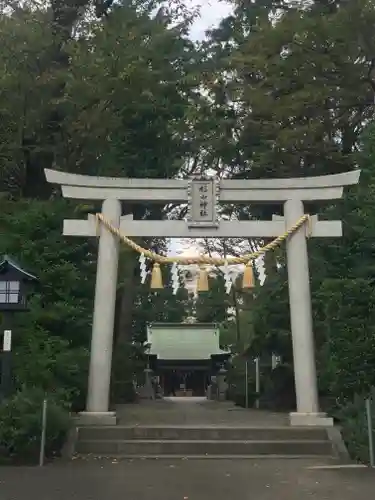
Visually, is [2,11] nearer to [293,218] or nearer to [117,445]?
[293,218]

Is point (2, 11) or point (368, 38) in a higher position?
point (2, 11)

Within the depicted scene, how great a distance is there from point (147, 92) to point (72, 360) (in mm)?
8031

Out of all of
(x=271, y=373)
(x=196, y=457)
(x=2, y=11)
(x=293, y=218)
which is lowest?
(x=196, y=457)

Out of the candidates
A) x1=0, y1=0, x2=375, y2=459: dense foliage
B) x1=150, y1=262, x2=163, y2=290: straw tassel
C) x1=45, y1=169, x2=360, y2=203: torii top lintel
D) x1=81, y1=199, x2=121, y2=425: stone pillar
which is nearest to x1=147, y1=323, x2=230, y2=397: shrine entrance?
x1=0, y1=0, x2=375, y2=459: dense foliage

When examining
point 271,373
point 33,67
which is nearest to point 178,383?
point 271,373

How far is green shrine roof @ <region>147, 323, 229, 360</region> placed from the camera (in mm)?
31953

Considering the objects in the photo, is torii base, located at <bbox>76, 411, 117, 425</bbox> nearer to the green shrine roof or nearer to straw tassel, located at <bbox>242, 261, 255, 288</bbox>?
straw tassel, located at <bbox>242, 261, 255, 288</bbox>

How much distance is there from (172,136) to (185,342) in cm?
1495

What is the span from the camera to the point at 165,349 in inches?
1262

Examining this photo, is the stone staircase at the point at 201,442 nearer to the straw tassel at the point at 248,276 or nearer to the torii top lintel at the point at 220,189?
the straw tassel at the point at 248,276


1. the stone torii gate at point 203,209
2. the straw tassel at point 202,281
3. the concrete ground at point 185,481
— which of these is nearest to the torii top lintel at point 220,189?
the stone torii gate at point 203,209

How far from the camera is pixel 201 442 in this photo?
1100 centimetres

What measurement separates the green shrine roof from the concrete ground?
71.7 ft

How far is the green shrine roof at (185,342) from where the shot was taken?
105 ft
